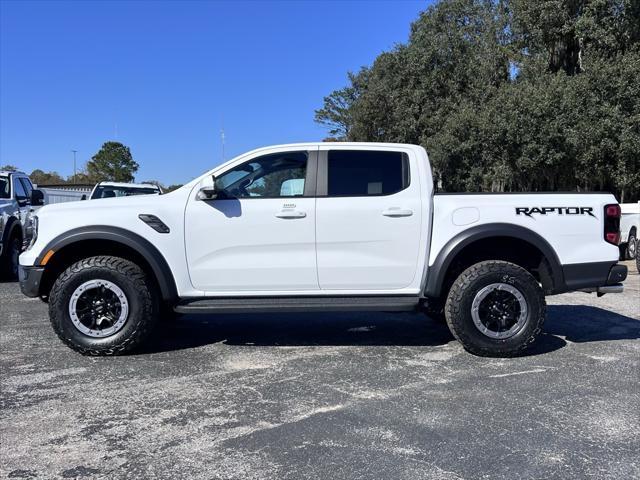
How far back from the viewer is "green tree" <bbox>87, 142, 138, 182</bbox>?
67312mm

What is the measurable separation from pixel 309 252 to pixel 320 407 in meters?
1.58

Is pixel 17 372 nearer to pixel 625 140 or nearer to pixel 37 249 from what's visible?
pixel 37 249

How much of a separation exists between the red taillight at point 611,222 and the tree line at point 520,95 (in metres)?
13.1

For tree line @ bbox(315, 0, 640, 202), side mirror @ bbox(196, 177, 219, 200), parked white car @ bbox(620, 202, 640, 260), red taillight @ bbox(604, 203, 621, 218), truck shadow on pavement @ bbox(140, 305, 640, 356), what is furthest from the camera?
tree line @ bbox(315, 0, 640, 202)

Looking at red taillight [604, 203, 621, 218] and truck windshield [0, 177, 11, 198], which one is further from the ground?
truck windshield [0, 177, 11, 198]

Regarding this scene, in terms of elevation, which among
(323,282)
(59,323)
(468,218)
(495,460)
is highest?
(468,218)

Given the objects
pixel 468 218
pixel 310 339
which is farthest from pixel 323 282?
pixel 468 218

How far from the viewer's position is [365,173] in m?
5.29

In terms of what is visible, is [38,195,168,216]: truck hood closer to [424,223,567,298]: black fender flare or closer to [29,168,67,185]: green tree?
[424,223,567,298]: black fender flare

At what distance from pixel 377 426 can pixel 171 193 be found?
9.49 ft

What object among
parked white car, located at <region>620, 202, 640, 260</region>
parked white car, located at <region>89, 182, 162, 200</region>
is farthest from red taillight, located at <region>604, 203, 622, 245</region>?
parked white car, located at <region>620, 202, 640, 260</region>

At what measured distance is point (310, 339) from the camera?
233 inches

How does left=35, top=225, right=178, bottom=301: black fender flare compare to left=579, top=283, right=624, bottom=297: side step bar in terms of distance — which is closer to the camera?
left=35, top=225, right=178, bottom=301: black fender flare

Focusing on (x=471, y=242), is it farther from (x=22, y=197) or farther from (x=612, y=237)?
(x=22, y=197)
